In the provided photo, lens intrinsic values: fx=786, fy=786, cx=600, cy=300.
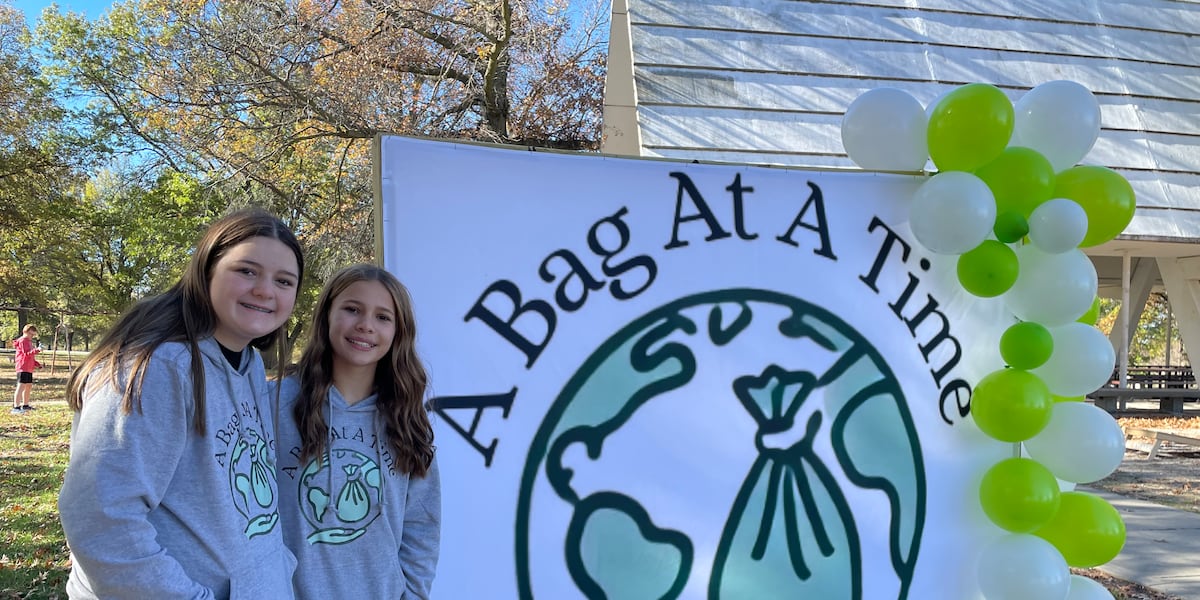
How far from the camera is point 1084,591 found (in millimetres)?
2596

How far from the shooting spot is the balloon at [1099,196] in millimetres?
2598

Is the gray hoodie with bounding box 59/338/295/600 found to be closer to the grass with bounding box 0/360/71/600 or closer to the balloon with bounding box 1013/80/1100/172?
the balloon with bounding box 1013/80/1100/172

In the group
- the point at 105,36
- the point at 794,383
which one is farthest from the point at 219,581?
the point at 105,36

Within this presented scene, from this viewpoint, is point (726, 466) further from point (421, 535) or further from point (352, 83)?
point (352, 83)

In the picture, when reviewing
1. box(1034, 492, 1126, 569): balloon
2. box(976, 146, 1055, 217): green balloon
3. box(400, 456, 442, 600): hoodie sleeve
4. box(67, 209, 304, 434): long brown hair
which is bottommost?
box(1034, 492, 1126, 569): balloon

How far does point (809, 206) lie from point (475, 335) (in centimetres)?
122

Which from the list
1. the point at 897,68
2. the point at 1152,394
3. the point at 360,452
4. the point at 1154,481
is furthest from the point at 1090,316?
the point at 1152,394

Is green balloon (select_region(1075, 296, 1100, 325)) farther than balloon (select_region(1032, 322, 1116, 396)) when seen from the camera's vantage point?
Yes

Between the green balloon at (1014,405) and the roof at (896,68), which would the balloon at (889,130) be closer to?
the green balloon at (1014,405)

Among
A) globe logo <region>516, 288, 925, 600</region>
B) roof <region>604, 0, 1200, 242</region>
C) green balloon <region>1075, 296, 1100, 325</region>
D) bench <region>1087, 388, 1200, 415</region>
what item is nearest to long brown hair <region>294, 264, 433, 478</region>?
globe logo <region>516, 288, 925, 600</region>

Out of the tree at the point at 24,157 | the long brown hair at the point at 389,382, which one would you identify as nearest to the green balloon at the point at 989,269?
the long brown hair at the point at 389,382

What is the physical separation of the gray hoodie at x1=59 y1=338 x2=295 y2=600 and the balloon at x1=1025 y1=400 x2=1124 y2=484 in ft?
7.77

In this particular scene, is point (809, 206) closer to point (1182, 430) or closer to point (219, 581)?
point (219, 581)

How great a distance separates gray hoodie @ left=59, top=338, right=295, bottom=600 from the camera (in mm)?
1185
